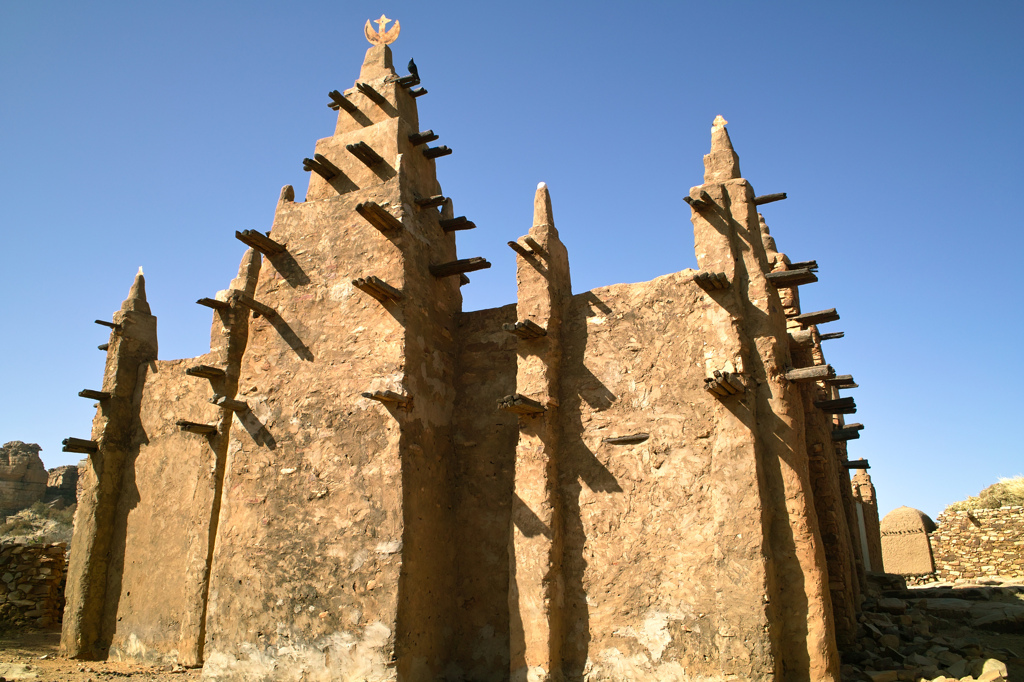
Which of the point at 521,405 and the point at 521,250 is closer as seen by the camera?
the point at 521,405

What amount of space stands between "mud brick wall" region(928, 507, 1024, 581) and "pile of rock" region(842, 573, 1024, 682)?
5.29m

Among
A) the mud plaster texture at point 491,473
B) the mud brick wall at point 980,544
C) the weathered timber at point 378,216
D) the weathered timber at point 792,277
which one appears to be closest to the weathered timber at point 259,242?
the mud plaster texture at point 491,473

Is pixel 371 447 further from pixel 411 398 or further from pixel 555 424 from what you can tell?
pixel 555 424

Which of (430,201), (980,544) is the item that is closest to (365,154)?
(430,201)

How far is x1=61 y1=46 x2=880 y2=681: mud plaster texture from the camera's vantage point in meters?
7.42

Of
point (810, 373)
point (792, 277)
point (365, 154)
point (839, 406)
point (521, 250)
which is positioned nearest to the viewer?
point (810, 373)

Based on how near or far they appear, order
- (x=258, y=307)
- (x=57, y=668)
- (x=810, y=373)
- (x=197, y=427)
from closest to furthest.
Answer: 1. (x=810, y=373)
2. (x=258, y=307)
3. (x=57, y=668)
4. (x=197, y=427)

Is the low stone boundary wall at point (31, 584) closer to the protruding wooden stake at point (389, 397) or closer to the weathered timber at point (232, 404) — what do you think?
the weathered timber at point (232, 404)

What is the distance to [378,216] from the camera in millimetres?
9078

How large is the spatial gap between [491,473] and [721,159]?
504cm

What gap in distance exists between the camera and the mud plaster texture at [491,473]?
7.42m

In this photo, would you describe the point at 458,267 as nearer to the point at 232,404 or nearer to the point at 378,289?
the point at 378,289

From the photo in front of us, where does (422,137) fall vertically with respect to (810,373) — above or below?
above

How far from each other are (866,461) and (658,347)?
197 inches
